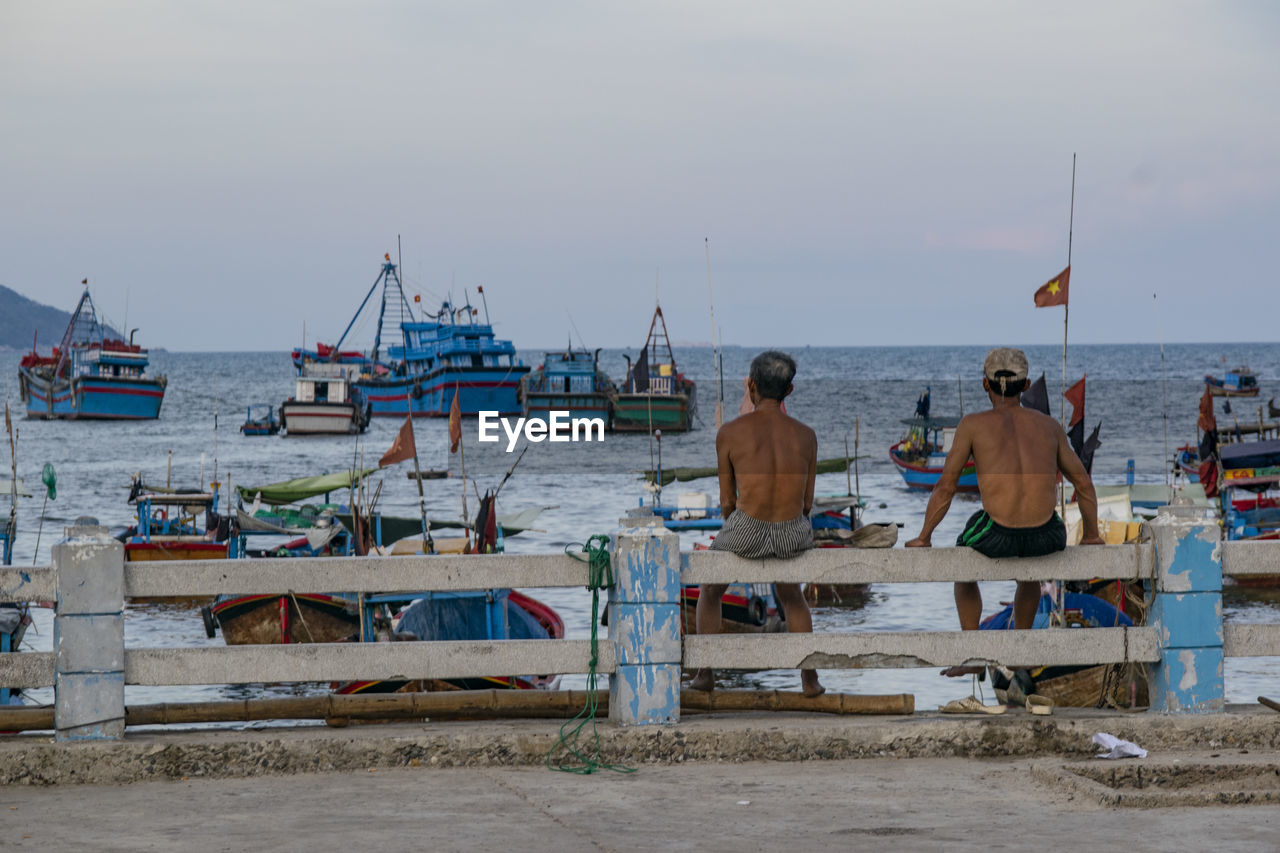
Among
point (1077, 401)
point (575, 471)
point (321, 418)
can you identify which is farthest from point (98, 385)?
point (1077, 401)

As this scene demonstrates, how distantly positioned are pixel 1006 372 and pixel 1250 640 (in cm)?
189

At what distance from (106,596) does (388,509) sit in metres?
42.3

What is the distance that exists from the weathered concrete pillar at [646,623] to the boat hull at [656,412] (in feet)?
237

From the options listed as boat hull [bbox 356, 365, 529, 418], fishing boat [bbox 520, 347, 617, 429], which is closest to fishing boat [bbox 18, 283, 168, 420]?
boat hull [bbox 356, 365, 529, 418]

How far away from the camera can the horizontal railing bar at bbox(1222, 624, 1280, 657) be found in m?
7.28

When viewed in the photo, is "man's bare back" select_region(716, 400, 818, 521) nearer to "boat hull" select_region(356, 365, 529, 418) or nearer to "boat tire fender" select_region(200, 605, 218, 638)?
"boat tire fender" select_region(200, 605, 218, 638)

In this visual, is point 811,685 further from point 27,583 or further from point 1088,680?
point 27,583

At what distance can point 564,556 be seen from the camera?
7191 millimetres

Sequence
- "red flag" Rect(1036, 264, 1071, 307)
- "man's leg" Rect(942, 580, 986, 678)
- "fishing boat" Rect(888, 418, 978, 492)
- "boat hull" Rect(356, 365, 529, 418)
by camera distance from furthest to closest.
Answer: "boat hull" Rect(356, 365, 529, 418) < "fishing boat" Rect(888, 418, 978, 492) < "red flag" Rect(1036, 264, 1071, 307) < "man's leg" Rect(942, 580, 986, 678)

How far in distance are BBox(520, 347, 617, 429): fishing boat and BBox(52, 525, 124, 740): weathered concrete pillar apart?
229 ft

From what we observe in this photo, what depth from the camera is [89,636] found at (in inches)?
268

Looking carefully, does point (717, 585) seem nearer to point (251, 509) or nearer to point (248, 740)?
point (248, 740)

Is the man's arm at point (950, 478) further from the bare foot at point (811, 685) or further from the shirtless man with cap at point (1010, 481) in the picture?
the bare foot at point (811, 685)

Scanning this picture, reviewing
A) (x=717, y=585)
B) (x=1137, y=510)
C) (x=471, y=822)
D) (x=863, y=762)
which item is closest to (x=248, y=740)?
(x=471, y=822)
